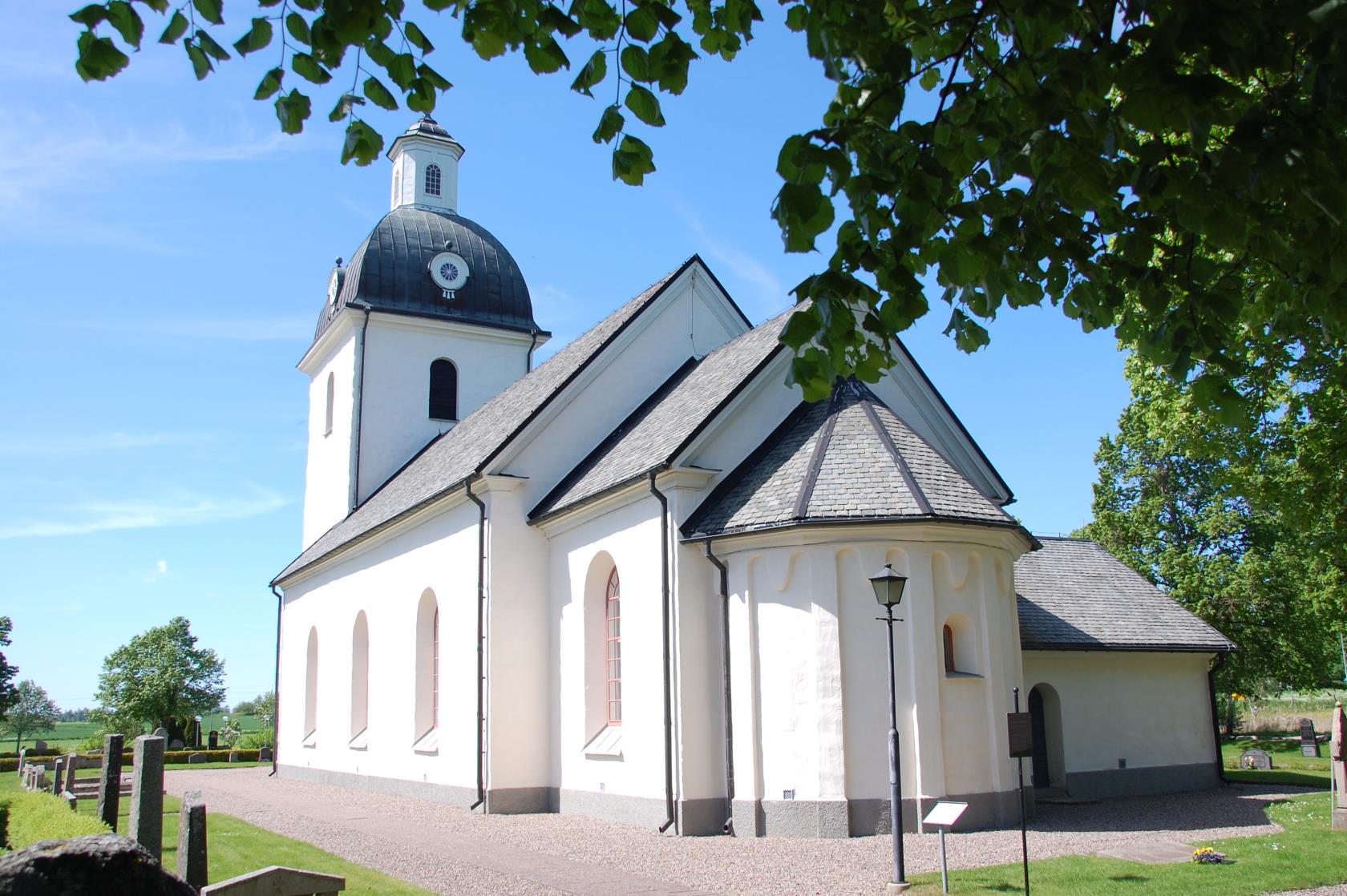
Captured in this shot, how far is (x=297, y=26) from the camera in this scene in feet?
18.5

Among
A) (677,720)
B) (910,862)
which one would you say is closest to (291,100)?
(910,862)

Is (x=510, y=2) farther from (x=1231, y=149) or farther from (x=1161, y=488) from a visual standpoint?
(x=1161, y=488)

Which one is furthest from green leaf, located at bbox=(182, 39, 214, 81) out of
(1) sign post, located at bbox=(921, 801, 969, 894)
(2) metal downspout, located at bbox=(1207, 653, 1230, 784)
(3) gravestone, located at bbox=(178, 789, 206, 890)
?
(2) metal downspout, located at bbox=(1207, 653, 1230, 784)

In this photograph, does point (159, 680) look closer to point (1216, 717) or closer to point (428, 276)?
point (428, 276)

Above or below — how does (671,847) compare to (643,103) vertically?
below

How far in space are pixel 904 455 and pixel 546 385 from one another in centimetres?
980

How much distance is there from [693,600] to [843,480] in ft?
9.79

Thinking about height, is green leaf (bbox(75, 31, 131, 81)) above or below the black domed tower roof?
below

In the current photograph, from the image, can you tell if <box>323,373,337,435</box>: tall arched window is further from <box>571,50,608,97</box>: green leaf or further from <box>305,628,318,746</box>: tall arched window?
<box>571,50,608,97</box>: green leaf

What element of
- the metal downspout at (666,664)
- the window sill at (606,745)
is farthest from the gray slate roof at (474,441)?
the window sill at (606,745)

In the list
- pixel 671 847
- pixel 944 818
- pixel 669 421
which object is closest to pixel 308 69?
pixel 944 818

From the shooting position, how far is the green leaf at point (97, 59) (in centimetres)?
522

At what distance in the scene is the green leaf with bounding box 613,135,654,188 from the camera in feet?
19.7

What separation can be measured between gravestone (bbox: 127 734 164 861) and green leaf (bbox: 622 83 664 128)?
840cm
